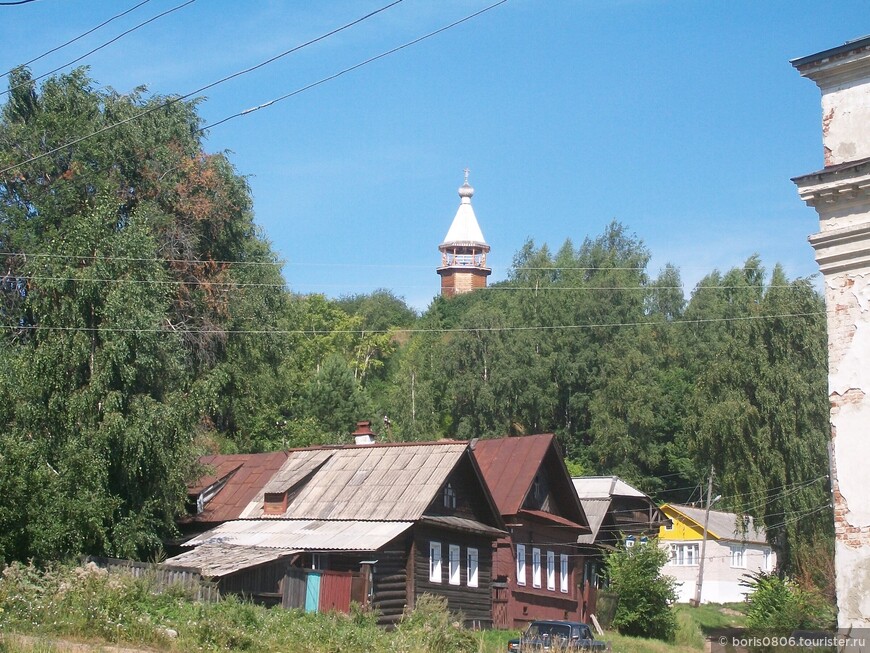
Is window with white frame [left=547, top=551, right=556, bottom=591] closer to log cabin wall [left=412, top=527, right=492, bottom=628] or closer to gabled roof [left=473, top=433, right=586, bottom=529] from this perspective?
gabled roof [left=473, top=433, right=586, bottom=529]

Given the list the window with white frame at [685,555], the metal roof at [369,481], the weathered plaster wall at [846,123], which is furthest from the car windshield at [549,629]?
the window with white frame at [685,555]

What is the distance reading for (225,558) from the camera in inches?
1080

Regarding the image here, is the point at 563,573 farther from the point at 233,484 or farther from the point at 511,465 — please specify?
the point at 233,484

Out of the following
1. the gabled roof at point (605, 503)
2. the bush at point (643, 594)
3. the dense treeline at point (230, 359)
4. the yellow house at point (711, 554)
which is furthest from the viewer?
the yellow house at point (711, 554)

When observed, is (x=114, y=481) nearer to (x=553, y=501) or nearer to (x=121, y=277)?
(x=121, y=277)

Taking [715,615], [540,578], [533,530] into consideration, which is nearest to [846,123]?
[533,530]

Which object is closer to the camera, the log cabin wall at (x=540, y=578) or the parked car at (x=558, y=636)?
the parked car at (x=558, y=636)

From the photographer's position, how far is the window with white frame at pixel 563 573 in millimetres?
39375

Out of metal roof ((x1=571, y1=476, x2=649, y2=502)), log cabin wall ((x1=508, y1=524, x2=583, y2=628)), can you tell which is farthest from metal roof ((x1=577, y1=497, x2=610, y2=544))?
log cabin wall ((x1=508, y1=524, x2=583, y2=628))

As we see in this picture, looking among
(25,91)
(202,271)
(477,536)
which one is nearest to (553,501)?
(477,536)

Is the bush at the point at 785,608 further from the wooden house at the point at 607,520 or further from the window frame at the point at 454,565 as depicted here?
the window frame at the point at 454,565

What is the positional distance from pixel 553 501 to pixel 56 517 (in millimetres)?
19197

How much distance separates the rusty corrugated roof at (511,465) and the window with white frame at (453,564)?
10.7 feet

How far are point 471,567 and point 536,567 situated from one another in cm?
491
